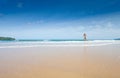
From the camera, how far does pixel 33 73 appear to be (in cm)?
285

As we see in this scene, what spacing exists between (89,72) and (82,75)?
0.22m

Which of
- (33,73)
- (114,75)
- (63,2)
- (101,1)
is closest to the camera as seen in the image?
(114,75)

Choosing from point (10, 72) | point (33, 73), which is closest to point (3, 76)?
point (10, 72)

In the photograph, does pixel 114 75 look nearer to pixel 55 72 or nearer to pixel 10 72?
pixel 55 72

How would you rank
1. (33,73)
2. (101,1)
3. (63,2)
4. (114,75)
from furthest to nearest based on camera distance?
(63,2), (101,1), (33,73), (114,75)

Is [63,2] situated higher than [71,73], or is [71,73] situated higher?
[63,2]

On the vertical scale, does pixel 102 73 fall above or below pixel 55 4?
below

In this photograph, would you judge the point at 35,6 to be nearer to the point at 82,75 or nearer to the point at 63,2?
the point at 63,2

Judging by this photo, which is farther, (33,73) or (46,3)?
(46,3)

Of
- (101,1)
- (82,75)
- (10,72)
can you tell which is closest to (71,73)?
(82,75)

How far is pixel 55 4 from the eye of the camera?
30.9ft

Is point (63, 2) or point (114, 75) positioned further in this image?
point (63, 2)

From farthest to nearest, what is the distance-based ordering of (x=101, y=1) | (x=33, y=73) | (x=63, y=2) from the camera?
(x=63, y=2) < (x=101, y=1) < (x=33, y=73)

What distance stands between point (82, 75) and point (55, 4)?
720 centimetres
